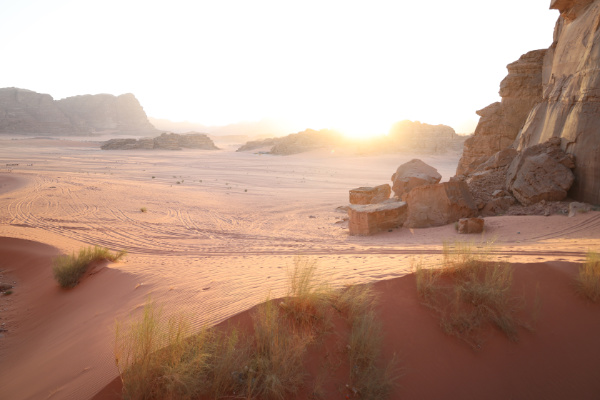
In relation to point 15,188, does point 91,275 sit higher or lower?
lower

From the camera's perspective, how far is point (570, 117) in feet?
37.6

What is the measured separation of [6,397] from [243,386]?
275 centimetres

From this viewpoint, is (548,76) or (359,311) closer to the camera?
(359,311)

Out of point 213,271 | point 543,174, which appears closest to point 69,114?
point 213,271

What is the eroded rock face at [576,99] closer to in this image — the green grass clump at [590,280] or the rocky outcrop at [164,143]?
the green grass clump at [590,280]

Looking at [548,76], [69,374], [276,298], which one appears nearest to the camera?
[69,374]

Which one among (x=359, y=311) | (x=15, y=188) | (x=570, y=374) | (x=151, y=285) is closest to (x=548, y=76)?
(x=570, y=374)

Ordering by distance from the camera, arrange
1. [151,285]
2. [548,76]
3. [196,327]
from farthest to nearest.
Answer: [548,76], [151,285], [196,327]

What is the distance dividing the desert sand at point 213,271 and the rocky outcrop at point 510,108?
8709 millimetres

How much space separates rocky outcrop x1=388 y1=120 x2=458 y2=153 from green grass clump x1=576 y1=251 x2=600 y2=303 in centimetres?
4648

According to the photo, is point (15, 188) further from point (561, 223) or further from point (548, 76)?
point (548, 76)

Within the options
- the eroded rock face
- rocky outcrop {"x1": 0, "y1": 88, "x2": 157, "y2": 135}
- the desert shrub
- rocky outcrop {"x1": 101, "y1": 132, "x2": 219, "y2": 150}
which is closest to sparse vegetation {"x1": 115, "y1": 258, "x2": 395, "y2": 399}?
the desert shrub

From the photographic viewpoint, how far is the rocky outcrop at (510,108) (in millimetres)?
17219

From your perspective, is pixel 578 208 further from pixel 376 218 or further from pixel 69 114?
pixel 69 114
